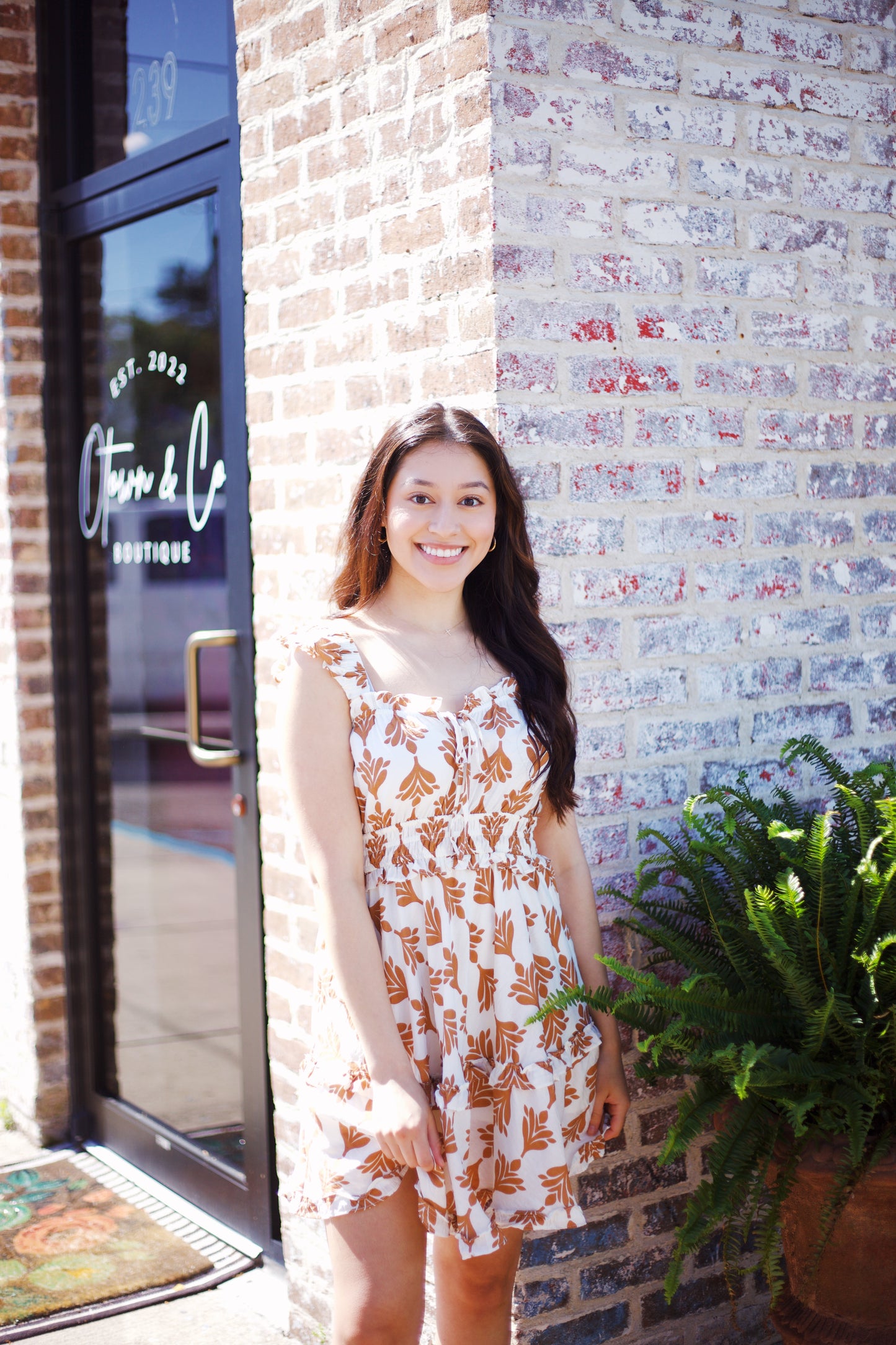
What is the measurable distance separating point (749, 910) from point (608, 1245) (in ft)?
3.03

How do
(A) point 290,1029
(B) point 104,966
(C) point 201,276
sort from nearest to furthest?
(A) point 290,1029 → (C) point 201,276 → (B) point 104,966

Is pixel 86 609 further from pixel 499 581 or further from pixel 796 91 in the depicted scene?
pixel 796 91

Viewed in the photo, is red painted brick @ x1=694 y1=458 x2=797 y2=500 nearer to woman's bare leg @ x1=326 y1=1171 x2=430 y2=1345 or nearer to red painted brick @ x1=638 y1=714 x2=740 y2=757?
red painted brick @ x1=638 y1=714 x2=740 y2=757

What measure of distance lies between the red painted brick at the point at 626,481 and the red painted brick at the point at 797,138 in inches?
27.4

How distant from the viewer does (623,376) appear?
2.48 meters

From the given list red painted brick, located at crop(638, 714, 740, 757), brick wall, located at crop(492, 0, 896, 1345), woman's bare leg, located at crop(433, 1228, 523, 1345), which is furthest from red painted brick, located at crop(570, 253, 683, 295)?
woman's bare leg, located at crop(433, 1228, 523, 1345)

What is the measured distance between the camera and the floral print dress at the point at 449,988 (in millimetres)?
1968

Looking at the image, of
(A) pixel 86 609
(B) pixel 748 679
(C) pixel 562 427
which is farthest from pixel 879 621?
(A) pixel 86 609

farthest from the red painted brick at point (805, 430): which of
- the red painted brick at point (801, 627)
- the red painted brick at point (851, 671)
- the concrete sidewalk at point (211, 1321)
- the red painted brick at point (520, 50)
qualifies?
the concrete sidewalk at point (211, 1321)

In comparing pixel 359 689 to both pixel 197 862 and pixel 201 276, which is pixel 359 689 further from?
pixel 197 862

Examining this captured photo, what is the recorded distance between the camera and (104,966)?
4.01 meters

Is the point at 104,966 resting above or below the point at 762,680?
below

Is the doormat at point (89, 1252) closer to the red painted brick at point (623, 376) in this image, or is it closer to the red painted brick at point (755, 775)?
the red painted brick at point (755, 775)

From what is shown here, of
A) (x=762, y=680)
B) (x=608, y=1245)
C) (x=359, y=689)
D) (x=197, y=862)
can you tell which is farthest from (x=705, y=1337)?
(x=197, y=862)
